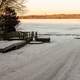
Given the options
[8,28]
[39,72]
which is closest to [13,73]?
[39,72]

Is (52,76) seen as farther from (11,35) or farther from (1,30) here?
(1,30)

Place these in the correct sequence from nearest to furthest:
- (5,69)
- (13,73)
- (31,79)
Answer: (31,79)
(13,73)
(5,69)

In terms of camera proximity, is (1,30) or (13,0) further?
(13,0)

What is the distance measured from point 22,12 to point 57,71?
35.8m

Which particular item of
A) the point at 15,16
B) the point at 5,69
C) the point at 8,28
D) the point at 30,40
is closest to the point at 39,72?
the point at 5,69

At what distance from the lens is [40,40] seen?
128ft

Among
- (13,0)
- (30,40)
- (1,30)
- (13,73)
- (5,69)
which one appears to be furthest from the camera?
(13,0)

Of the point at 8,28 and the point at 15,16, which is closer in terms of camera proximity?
the point at 8,28

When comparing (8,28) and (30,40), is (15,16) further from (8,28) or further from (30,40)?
(30,40)

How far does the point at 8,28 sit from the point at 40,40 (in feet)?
33.8

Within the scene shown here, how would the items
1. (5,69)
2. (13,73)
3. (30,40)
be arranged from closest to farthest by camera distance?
(13,73)
(5,69)
(30,40)

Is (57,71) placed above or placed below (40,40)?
above

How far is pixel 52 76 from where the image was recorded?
13867 mm

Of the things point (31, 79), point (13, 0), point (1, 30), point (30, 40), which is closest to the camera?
point (31, 79)
